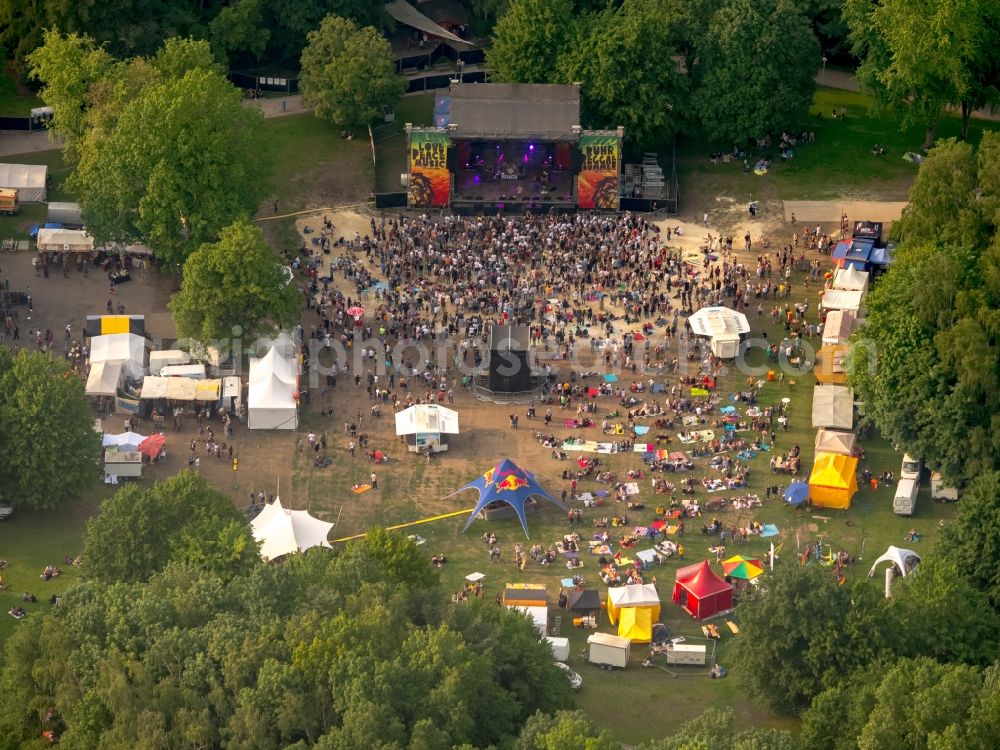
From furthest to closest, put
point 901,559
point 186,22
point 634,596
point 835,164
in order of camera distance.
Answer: point 186,22 < point 835,164 < point 901,559 < point 634,596

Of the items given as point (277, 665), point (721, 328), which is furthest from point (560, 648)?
point (721, 328)

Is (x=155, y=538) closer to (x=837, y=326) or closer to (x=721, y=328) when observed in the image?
(x=721, y=328)

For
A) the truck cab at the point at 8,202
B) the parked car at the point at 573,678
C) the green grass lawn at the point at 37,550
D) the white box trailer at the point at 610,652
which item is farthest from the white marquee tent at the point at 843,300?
the truck cab at the point at 8,202

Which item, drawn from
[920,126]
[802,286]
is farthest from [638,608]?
[920,126]

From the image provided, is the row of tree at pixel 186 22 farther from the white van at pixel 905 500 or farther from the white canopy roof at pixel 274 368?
the white van at pixel 905 500

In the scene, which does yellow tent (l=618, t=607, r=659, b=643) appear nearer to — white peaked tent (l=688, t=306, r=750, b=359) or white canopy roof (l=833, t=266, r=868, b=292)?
white peaked tent (l=688, t=306, r=750, b=359)

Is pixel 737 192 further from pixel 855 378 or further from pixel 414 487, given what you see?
pixel 414 487
